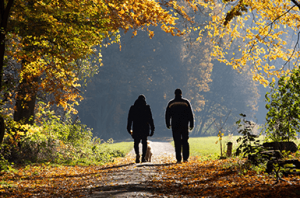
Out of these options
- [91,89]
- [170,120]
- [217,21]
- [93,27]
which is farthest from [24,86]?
[91,89]

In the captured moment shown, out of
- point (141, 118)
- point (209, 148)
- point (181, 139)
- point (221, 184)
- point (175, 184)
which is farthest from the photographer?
point (209, 148)

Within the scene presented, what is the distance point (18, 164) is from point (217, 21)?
29.4 feet

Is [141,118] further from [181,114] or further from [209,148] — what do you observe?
[209,148]

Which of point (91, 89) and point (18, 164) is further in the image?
point (91, 89)

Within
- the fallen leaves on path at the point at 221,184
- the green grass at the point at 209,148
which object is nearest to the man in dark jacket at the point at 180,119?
the green grass at the point at 209,148

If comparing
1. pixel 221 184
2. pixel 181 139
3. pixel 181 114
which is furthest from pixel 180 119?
pixel 221 184

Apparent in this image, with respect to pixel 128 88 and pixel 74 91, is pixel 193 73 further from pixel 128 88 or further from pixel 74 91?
pixel 74 91

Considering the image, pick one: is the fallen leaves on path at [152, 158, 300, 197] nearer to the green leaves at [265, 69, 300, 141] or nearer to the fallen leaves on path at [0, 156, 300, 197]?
the fallen leaves on path at [0, 156, 300, 197]

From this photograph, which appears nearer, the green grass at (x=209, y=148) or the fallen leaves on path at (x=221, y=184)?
the fallen leaves on path at (x=221, y=184)

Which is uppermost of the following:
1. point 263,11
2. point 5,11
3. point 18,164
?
point 263,11

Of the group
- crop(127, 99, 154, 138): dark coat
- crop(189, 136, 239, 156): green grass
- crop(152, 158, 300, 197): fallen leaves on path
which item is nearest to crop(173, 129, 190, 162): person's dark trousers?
crop(127, 99, 154, 138): dark coat

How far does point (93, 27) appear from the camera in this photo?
833 centimetres

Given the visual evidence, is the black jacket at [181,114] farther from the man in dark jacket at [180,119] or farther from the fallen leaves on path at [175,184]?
the fallen leaves on path at [175,184]

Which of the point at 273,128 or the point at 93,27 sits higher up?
the point at 93,27
